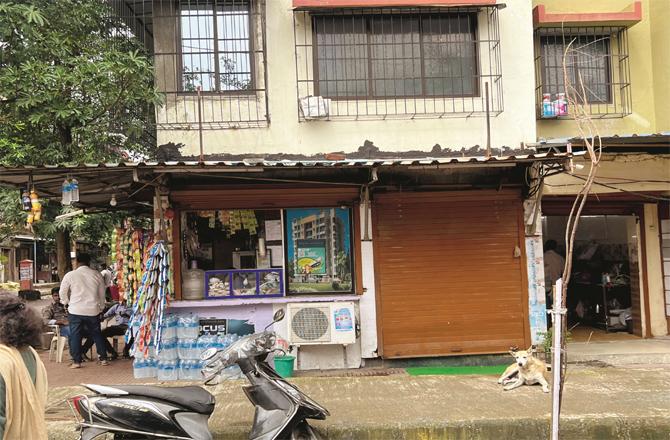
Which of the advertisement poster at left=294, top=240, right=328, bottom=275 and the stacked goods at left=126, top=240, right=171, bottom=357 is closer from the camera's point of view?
the stacked goods at left=126, top=240, right=171, bottom=357

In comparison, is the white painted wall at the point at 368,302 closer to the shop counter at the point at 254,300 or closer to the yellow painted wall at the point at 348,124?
the shop counter at the point at 254,300

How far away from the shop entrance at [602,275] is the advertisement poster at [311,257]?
4942 mm

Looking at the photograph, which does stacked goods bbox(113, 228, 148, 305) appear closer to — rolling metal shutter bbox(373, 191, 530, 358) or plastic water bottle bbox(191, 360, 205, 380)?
plastic water bottle bbox(191, 360, 205, 380)

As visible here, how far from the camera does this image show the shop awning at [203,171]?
617cm

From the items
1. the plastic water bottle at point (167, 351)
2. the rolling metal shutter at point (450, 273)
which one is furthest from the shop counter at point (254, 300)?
the rolling metal shutter at point (450, 273)

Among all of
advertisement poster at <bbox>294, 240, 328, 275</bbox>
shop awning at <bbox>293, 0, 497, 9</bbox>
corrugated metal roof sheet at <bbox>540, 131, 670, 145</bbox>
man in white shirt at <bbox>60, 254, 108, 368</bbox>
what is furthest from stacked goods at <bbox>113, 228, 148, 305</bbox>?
corrugated metal roof sheet at <bbox>540, 131, 670, 145</bbox>

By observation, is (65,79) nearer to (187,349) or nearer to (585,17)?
(187,349)

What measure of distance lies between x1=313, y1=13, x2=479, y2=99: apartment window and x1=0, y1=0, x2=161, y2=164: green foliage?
257cm

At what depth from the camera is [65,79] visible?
716 centimetres

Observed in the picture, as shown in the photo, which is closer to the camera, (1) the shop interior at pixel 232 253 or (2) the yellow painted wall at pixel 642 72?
(1) the shop interior at pixel 232 253

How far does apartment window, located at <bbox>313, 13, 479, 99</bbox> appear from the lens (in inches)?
319

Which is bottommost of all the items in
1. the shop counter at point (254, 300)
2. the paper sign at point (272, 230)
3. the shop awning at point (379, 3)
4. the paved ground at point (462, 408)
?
the paved ground at point (462, 408)

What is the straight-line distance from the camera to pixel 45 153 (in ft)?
29.9

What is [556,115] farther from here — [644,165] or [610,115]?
[644,165]
